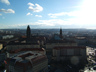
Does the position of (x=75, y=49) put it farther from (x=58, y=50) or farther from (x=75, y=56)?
(x=58, y=50)

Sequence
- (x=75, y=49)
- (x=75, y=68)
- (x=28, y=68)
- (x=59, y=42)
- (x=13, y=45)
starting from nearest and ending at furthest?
(x=28, y=68)
(x=75, y=68)
(x=75, y=49)
(x=13, y=45)
(x=59, y=42)

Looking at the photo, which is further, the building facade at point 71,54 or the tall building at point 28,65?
the building facade at point 71,54

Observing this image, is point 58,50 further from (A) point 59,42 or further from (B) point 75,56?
(A) point 59,42

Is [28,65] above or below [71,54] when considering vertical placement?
above

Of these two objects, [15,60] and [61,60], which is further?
[61,60]

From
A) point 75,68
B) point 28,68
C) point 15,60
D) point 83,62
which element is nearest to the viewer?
point 28,68

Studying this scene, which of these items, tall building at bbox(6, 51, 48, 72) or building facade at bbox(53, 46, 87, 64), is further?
building facade at bbox(53, 46, 87, 64)

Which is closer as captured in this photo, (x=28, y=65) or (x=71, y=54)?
(x=28, y=65)

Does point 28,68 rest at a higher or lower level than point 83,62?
higher

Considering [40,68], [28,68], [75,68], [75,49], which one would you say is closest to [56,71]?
[40,68]
